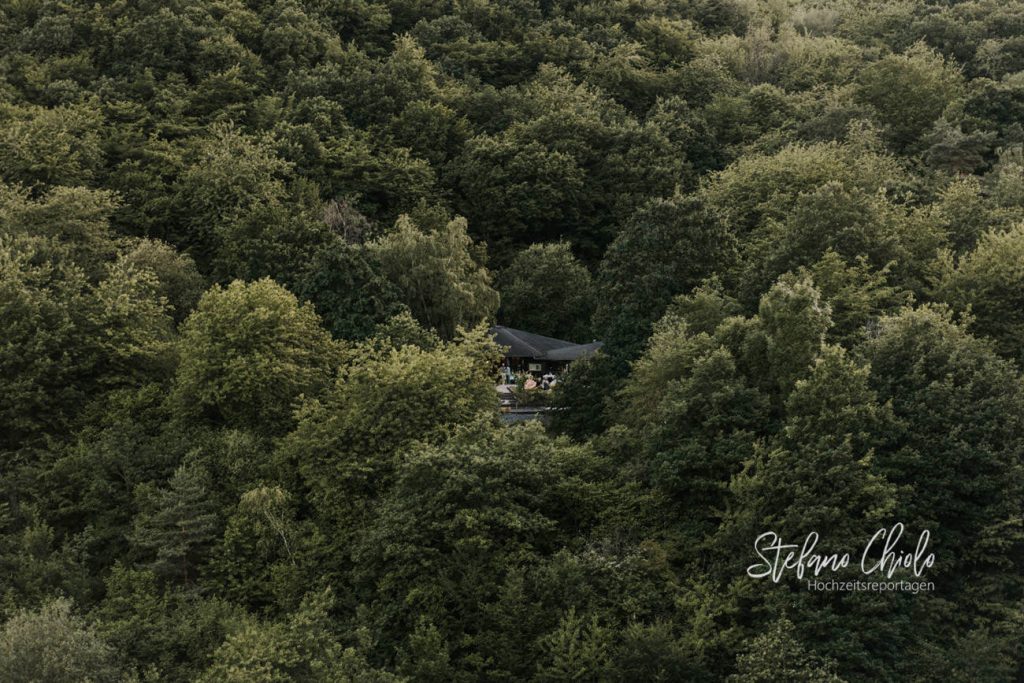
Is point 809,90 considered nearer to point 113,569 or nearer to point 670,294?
point 670,294

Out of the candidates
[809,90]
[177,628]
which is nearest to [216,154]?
[177,628]

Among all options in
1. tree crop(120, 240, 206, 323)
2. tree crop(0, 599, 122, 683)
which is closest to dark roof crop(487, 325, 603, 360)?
tree crop(120, 240, 206, 323)

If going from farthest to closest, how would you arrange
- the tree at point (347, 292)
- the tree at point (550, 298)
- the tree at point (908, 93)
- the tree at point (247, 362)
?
the tree at point (908, 93) < the tree at point (550, 298) < the tree at point (347, 292) < the tree at point (247, 362)

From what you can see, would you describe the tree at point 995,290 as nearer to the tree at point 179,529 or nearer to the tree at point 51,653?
the tree at point 179,529

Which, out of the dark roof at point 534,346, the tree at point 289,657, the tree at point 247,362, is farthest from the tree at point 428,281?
the tree at point 289,657

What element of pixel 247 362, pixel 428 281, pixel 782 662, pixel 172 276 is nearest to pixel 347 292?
pixel 428 281

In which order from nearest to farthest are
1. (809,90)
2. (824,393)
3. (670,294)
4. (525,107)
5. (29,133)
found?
(824,393)
(670,294)
(29,133)
(525,107)
(809,90)
